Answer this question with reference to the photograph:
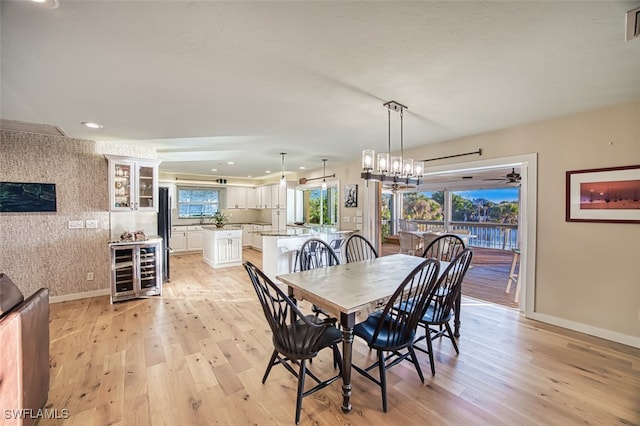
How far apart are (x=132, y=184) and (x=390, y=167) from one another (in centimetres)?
396

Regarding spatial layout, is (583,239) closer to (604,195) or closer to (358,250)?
(604,195)

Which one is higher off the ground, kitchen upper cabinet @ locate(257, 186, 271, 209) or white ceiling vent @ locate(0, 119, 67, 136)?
white ceiling vent @ locate(0, 119, 67, 136)

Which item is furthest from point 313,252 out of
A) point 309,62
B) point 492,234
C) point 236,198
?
point 492,234

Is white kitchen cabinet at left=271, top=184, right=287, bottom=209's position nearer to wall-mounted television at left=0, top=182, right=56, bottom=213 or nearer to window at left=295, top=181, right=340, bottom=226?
window at left=295, top=181, right=340, bottom=226

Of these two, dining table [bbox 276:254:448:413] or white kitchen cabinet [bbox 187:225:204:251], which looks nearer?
dining table [bbox 276:254:448:413]

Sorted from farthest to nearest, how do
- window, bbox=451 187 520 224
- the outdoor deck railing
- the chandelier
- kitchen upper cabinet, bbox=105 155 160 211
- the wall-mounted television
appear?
1. window, bbox=451 187 520 224
2. the outdoor deck railing
3. kitchen upper cabinet, bbox=105 155 160 211
4. the wall-mounted television
5. the chandelier

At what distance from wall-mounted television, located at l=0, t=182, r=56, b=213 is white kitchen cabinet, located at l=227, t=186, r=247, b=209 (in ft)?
16.5

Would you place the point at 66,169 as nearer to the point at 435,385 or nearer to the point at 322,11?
the point at 322,11

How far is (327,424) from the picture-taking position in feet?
5.42

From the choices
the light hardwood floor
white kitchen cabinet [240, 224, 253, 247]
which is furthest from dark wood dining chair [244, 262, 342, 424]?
white kitchen cabinet [240, 224, 253, 247]

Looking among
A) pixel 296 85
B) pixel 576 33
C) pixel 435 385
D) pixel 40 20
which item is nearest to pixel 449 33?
pixel 576 33

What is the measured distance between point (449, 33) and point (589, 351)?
10.5 ft

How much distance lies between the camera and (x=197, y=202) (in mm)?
8430

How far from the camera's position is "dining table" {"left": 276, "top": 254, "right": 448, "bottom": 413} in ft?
5.66
